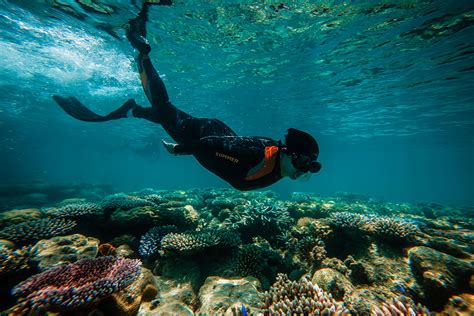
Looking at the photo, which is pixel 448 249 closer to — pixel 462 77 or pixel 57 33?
pixel 462 77

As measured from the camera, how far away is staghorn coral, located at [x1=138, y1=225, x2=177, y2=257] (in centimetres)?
542

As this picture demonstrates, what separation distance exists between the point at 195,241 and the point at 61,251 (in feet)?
9.17

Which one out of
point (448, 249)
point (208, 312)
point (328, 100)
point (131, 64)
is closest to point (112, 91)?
point (131, 64)

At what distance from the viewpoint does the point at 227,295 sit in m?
3.95

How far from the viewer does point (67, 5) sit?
10.9 metres

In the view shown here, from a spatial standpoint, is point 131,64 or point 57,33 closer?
point 57,33

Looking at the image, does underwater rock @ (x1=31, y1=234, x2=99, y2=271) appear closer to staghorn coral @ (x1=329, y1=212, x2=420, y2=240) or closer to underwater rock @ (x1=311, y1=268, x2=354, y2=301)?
underwater rock @ (x1=311, y1=268, x2=354, y2=301)

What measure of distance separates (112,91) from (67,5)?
511 inches

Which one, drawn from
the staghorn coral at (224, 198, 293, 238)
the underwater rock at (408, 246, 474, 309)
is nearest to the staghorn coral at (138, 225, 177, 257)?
the staghorn coral at (224, 198, 293, 238)

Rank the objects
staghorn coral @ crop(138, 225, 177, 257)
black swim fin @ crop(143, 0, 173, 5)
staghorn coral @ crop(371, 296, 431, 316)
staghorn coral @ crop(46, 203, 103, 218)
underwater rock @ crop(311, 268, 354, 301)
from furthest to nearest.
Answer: black swim fin @ crop(143, 0, 173, 5)
staghorn coral @ crop(46, 203, 103, 218)
staghorn coral @ crop(138, 225, 177, 257)
underwater rock @ crop(311, 268, 354, 301)
staghorn coral @ crop(371, 296, 431, 316)

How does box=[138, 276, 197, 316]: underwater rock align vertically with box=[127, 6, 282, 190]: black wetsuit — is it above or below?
below

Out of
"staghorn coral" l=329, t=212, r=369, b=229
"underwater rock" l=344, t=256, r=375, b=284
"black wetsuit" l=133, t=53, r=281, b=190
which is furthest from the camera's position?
"staghorn coral" l=329, t=212, r=369, b=229

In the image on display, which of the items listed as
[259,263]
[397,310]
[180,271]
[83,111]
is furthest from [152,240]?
[397,310]

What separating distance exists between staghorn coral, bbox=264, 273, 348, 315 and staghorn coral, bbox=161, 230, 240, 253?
6.52ft
